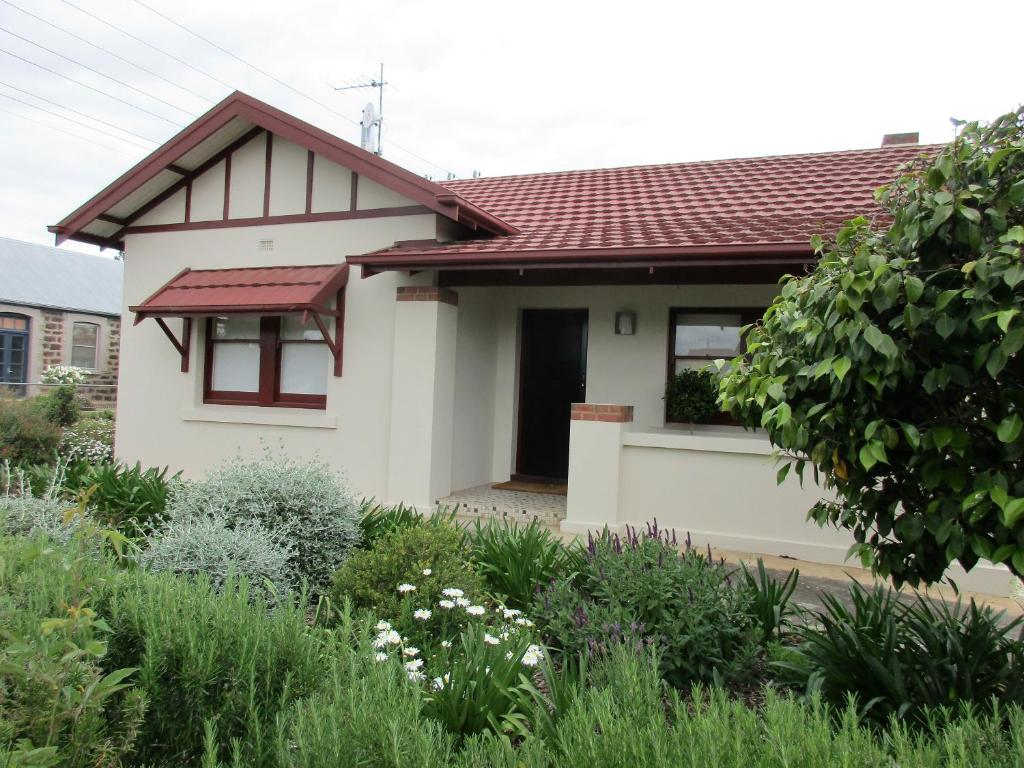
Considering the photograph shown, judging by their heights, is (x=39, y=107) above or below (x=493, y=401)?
above

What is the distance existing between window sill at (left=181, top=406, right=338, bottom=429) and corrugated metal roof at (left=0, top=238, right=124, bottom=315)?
1376 centimetres

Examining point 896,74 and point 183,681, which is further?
point 896,74

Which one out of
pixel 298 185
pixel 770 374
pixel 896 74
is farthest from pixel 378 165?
pixel 896 74

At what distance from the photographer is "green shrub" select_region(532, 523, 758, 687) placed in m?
3.29

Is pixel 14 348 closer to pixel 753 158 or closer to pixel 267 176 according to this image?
pixel 267 176

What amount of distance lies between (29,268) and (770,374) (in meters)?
25.3

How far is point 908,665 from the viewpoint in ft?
10.1

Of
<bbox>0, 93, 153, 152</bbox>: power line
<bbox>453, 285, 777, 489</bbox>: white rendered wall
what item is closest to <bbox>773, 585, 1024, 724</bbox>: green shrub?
<bbox>453, 285, 777, 489</bbox>: white rendered wall

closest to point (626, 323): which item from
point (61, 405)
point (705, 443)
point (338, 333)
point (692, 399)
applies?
point (692, 399)

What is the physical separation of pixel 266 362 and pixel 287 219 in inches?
76.4

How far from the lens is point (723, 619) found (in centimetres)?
343

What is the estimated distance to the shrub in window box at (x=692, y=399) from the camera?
808 centimetres

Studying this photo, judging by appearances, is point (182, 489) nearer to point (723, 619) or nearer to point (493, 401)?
point (723, 619)

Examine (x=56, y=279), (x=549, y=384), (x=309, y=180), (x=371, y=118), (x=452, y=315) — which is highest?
(x=371, y=118)
